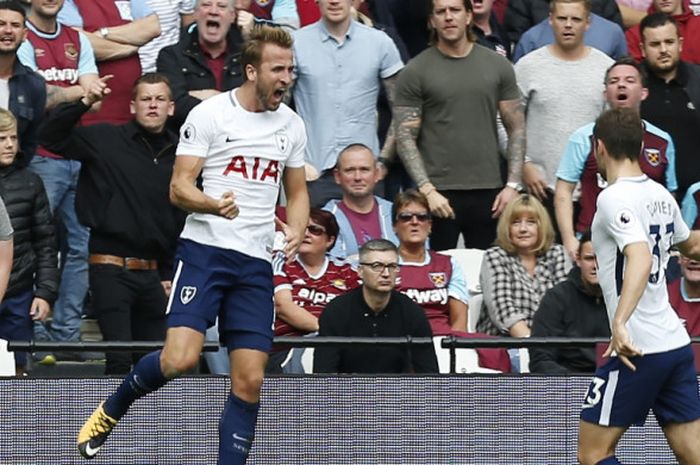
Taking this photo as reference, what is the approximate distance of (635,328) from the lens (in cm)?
796

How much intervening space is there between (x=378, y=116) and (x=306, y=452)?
338 centimetres

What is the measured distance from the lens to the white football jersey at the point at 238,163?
8688 mm

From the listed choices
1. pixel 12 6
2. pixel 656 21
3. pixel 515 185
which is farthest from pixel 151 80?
pixel 656 21

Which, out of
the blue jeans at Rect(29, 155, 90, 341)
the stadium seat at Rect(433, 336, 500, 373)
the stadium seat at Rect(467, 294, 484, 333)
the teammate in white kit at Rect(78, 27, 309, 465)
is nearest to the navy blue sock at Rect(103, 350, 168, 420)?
the teammate in white kit at Rect(78, 27, 309, 465)

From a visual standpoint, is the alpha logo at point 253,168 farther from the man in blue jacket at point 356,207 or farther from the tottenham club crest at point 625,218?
the man in blue jacket at point 356,207

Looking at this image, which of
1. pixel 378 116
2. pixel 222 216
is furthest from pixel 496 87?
pixel 222 216

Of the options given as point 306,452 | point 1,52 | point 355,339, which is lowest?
point 306,452

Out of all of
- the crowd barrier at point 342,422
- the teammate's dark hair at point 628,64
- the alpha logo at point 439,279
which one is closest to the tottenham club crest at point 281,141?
the crowd barrier at point 342,422

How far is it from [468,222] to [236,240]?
336 cm

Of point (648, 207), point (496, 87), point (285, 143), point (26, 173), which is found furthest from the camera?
point (496, 87)

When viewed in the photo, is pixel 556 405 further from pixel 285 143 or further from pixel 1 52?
pixel 1 52

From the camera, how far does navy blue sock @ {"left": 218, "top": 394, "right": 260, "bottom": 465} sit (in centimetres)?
864

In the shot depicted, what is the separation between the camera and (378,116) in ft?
40.5

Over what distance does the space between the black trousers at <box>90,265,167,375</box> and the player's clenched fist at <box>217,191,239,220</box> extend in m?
2.82
